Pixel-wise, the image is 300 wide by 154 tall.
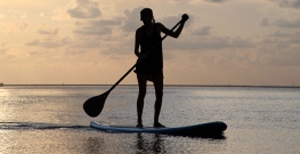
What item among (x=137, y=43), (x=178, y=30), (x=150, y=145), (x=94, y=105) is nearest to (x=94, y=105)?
(x=94, y=105)

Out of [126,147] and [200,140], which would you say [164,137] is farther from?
[126,147]

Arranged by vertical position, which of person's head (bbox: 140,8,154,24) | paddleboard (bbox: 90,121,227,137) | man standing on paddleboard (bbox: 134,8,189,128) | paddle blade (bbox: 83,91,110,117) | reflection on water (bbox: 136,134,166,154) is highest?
person's head (bbox: 140,8,154,24)

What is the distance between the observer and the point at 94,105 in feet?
43.6

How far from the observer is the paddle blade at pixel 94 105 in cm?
1320

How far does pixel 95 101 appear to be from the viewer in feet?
43.7

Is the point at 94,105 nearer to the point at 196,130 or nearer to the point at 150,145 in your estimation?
the point at 196,130

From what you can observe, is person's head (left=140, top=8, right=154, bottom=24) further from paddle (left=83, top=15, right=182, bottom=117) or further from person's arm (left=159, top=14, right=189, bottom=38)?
paddle (left=83, top=15, right=182, bottom=117)

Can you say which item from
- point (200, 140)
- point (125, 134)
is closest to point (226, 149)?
point (200, 140)

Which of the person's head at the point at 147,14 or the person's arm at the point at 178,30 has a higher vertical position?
the person's head at the point at 147,14

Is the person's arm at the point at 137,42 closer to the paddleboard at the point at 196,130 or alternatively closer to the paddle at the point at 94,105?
the paddle at the point at 94,105

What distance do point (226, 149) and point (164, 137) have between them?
67.6 inches

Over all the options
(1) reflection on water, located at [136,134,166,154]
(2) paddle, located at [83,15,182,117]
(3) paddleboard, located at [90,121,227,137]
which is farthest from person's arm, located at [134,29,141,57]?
(1) reflection on water, located at [136,134,166,154]

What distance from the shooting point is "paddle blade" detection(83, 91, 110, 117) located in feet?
43.3

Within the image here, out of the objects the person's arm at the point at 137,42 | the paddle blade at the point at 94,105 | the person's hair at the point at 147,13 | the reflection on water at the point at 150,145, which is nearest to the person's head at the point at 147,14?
the person's hair at the point at 147,13
